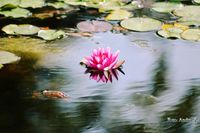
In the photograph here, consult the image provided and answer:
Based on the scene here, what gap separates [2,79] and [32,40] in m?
0.58

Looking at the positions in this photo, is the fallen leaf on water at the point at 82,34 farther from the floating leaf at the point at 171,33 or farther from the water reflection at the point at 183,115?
the water reflection at the point at 183,115

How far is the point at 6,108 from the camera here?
1.90m

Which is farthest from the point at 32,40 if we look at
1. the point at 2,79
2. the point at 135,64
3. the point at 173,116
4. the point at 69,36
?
the point at 173,116

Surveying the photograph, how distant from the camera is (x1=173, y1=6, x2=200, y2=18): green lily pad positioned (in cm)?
312

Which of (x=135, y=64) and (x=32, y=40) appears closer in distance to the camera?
(x=135, y=64)

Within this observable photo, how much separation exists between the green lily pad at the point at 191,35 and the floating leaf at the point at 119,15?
51 centimetres

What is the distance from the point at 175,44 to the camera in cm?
264

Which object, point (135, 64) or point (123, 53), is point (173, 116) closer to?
point (135, 64)

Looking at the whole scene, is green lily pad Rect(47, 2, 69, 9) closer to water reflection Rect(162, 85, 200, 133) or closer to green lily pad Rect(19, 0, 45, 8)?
green lily pad Rect(19, 0, 45, 8)

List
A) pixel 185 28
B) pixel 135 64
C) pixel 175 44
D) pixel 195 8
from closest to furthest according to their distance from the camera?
pixel 135 64, pixel 175 44, pixel 185 28, pixel 195 8

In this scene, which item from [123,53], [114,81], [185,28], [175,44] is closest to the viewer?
[114,81]

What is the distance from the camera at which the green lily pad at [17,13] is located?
3.11m

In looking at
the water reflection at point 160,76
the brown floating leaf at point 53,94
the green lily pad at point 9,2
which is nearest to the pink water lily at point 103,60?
the water reflection at point 160,76

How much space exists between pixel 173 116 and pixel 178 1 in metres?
1.84
